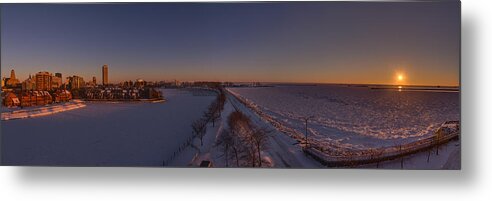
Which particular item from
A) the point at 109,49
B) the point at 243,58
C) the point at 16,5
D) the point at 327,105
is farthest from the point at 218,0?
the point at 16,5

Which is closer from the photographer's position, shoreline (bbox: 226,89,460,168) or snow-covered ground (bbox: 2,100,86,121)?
shoreline (bbox: 226,89,460,168)

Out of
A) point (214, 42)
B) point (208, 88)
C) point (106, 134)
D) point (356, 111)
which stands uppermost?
point (214, 42)

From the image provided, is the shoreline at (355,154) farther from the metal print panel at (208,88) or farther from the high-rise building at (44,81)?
the high-rise building at (44,81)

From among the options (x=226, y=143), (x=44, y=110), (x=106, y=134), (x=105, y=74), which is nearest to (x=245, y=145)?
(x=226, y=143)

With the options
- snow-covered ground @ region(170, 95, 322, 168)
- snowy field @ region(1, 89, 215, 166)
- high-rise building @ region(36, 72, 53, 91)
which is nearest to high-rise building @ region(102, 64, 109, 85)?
snowy field @ region(1, 89, 215, 166)

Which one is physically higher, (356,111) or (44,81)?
(44,81)

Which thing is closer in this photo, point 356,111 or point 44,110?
point 356,111

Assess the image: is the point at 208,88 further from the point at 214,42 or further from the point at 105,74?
the point at 105,74

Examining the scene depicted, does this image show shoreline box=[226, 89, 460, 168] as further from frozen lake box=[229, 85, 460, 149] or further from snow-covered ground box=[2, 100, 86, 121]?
snow-covered ground box=[2, 100, 86, 121]
